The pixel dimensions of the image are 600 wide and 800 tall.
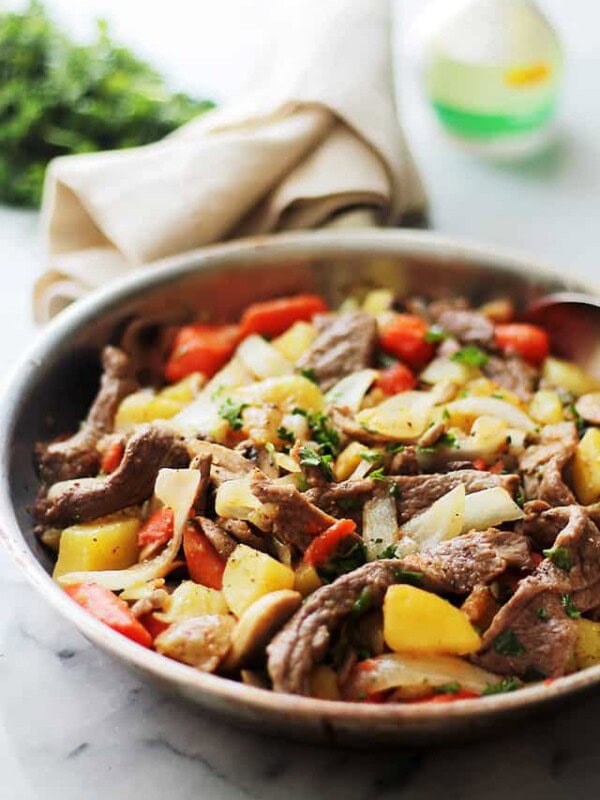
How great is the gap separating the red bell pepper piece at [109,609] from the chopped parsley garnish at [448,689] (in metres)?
0.53

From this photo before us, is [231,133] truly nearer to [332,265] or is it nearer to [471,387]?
[332,265]

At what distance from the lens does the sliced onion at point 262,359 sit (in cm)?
264

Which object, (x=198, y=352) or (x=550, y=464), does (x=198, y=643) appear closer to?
(x=550, y=464)

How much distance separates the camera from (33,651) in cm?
219

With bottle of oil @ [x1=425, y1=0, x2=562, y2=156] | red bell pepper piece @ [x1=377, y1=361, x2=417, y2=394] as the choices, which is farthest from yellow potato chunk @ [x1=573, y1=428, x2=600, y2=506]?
bottle of oil @ [x1=425, y1=0, x2=562, y2=156]

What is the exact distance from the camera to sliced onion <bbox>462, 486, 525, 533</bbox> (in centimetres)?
210

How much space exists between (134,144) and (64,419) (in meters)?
1.43

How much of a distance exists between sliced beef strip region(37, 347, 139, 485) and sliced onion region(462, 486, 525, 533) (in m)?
0.86

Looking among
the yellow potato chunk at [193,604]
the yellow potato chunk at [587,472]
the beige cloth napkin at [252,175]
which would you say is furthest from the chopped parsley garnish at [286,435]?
the beige cloth napkin at [252,175]

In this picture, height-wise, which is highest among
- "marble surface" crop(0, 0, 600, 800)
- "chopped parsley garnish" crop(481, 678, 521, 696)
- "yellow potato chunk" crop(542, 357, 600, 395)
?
"yellow potato chunk" crop(542, 357, 600, 395)

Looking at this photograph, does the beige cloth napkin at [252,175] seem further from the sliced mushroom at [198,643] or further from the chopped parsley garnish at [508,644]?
the chopped parsley garnish at [508,644]

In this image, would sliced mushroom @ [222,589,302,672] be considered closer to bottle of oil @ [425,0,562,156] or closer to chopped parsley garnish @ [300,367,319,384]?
chopped parsley garnish @ [300,367,319,384]

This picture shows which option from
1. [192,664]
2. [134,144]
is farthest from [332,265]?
[192,664]

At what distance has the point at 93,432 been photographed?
249cm
